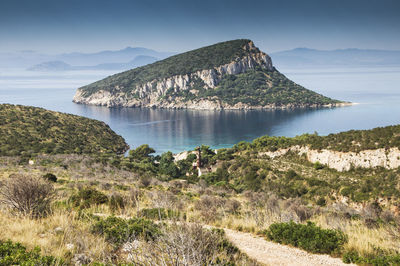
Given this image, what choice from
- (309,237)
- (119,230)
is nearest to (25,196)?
(119,230)

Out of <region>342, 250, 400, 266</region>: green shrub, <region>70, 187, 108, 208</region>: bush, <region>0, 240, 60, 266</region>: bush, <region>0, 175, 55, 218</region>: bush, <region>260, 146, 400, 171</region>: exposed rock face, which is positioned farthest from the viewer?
<region>260, 146, 400, 171</region>: exposed rock face

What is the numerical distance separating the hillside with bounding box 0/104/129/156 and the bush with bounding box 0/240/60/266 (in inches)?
1697

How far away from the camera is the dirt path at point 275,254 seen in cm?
610

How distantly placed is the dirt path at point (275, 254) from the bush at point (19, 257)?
4.35 m

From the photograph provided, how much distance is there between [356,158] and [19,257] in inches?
1350

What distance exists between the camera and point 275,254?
6.47 metres

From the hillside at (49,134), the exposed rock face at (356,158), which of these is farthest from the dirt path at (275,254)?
the hillside at (49,134)

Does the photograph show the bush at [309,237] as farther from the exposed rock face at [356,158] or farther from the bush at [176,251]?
the exposed rock face at [356,158]

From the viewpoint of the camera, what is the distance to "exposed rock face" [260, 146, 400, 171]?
91.7 ft

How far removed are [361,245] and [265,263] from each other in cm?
258

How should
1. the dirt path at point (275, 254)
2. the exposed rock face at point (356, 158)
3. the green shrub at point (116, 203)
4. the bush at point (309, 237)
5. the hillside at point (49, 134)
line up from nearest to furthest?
the dirt path at point (275, 254) < the bush at point (309, 237) < the green shrub at point (116, 203) < the exposed rock face at point (356, 158) < the hillside at point (49, 134)

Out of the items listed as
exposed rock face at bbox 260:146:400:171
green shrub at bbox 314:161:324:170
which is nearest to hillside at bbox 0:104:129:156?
green shrub at bbox 314:161:324:170

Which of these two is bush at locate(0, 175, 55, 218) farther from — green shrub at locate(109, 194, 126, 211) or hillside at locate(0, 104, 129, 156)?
hillside at locate(0, 104, 129, 156)

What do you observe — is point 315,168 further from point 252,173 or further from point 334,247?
point 334,247
